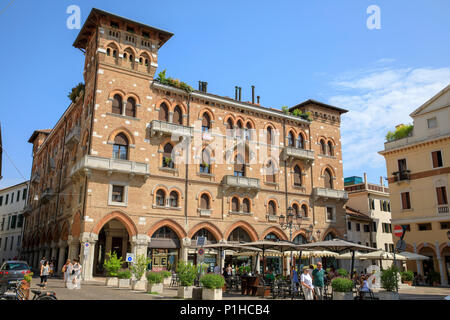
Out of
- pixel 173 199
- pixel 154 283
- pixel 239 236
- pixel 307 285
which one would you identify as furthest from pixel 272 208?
pixel 307 285

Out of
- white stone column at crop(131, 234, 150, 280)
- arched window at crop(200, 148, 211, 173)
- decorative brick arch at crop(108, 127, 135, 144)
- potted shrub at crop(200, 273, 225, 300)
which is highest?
decorative brick arch at crop(108, 127, 135, 144)

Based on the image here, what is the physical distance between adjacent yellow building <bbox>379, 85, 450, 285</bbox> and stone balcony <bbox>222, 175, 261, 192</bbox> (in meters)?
14.2

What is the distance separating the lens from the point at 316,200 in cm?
3838

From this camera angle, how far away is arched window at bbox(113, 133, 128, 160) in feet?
95.7

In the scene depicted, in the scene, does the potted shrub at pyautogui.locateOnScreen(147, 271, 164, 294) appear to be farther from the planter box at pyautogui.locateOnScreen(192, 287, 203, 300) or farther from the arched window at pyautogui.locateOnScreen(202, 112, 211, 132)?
the arched window at pyautogui.locateOnScreen(202, 112, 211, 132)

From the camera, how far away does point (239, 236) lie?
33.9 meters

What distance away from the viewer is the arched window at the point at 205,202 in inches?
1266

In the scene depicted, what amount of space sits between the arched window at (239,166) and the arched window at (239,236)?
498cm

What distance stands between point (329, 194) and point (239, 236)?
10977 mm

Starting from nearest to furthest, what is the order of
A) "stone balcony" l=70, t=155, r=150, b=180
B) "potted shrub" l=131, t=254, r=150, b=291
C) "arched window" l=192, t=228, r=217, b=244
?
"potted shrub" l=131, t=254, r=150, b=291 → "stone balcony" l=70, t=155, r=150, b=180 → "arched window" l=192, t=228, r=217, b=244

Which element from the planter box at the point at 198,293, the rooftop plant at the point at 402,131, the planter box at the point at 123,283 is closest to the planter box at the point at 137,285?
the planter box at the point at 123,283

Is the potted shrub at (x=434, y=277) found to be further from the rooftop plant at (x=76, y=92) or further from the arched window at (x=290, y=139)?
the rooftop plant at (x=76, y=92)

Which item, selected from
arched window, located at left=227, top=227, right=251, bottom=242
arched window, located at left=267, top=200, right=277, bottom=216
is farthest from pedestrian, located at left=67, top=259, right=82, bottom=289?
arched window, located at left=267, top=200, right=277, bottom=216
